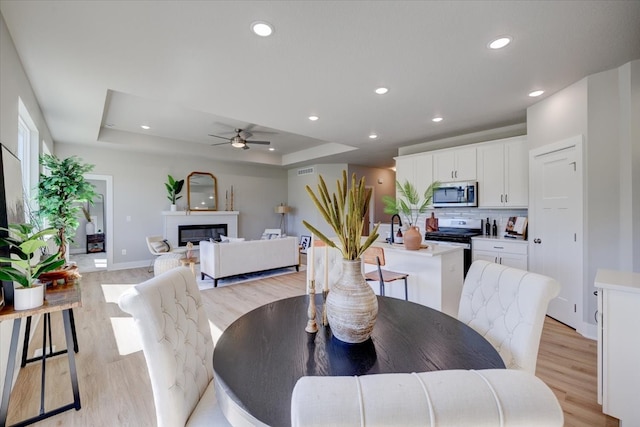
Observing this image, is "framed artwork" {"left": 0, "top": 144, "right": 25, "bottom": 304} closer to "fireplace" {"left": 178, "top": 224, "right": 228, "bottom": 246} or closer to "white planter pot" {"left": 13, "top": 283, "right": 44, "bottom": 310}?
"white planter pot" {"left": 13, "top": 283, "right": 44, "bottom": 310}

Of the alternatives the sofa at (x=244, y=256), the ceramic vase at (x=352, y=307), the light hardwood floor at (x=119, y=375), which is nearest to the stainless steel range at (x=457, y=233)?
the light hardwood floor at (x=119, y=375)

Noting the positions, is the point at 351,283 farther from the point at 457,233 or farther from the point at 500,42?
the point at 457,233

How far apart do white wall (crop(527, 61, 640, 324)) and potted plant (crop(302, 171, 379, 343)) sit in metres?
2.97

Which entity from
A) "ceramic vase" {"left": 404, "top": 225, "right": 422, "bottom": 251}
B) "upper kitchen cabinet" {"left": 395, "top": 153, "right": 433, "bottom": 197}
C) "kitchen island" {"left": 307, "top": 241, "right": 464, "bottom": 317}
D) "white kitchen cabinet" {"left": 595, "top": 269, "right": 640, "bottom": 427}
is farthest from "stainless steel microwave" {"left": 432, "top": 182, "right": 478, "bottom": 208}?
"white kitchen cabinet" {"left": 595, "top": 269, "right": 640, "bottom": 427}

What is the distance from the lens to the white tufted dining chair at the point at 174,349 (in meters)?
0.96

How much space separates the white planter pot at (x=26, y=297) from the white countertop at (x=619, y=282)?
3227 millimetres

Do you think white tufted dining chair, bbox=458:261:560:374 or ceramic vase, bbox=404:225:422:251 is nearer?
white tufted dining chair, bbox=458:261:560:374

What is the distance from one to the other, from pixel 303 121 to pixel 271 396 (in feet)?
12.7

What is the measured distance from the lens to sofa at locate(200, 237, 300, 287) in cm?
467

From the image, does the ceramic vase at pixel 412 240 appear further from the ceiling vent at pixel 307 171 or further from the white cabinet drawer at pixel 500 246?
the ceiling vent at pixel 307 171

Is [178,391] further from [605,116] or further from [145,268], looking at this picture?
[145,268]

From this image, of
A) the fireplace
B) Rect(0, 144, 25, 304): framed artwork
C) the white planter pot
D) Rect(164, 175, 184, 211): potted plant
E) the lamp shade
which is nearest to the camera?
the white planter pot

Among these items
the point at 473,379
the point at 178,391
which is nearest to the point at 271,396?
the point at 178,391

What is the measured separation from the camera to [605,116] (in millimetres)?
2703
